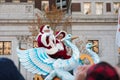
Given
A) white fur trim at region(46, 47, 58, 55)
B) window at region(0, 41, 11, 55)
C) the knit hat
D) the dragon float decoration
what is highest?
the knit hat

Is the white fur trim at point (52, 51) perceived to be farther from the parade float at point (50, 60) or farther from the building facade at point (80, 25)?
the building facade at point (80, 25)

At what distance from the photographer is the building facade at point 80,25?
39312 mm

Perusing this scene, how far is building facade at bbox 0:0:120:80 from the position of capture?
129 ft

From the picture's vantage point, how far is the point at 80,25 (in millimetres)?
40125

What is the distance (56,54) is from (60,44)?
588mm

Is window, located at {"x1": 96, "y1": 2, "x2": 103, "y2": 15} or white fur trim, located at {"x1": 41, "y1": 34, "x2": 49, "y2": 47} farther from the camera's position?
window, located at {"x1": 96, "y1": 2, "x2": 103, "y2": 15}

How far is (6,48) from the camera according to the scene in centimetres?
3897

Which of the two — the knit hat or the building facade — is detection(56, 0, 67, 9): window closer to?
the building facade

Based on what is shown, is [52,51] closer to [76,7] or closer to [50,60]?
[50,60]

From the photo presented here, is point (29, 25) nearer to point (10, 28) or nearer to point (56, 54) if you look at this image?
point (10, 28)

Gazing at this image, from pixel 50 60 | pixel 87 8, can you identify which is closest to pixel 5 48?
pixel 87 8

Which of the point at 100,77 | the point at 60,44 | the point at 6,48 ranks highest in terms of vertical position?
the point at 100,77

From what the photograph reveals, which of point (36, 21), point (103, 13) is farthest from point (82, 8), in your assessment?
point (36, 21)

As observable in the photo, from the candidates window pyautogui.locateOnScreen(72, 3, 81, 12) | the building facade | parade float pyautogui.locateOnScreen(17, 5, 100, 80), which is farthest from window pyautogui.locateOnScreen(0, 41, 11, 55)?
parade float pyautogui.locateOnScreen(17, 5, 100, 80)
